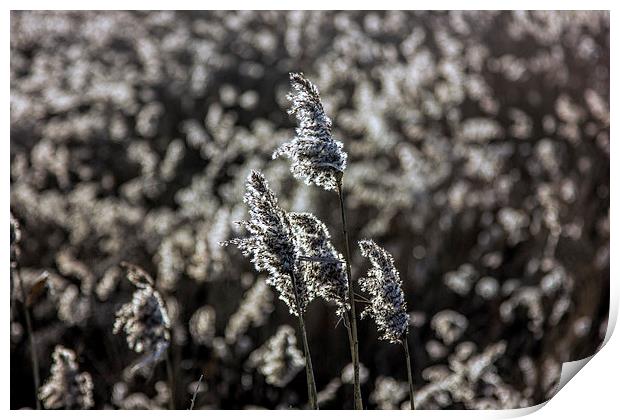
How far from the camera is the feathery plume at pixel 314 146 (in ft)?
5.09

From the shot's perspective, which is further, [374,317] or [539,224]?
[539,224]

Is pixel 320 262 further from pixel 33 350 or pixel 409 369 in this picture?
pixel 33 350

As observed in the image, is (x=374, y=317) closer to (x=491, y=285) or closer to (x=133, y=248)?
(x=491, y=285)

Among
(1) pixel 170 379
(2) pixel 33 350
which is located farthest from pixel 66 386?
(1) pixel 170 379

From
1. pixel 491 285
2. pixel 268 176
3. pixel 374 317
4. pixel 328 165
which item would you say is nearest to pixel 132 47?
pixel 268 176

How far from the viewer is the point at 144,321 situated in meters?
1.63

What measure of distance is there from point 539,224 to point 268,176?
611mm

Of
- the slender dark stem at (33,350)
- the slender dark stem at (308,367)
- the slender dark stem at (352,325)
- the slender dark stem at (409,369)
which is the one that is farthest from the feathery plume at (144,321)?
the slender dark stem at (409,369)

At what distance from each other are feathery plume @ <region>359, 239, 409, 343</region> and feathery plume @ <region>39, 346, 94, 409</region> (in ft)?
2.08

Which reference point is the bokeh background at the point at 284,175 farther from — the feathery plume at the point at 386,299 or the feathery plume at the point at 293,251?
the feathery plume at the point at 293,251

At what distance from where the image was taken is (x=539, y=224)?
175 cm

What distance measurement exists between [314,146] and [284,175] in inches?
6.9

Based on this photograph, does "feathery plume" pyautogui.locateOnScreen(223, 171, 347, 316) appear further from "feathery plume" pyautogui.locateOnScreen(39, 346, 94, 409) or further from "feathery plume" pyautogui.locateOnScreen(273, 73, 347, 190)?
"feathery plume" pyautogui.locateOnScreen(39, 346, 94, 409)

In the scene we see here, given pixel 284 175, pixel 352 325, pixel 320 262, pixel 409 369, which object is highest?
pixel 284 175
